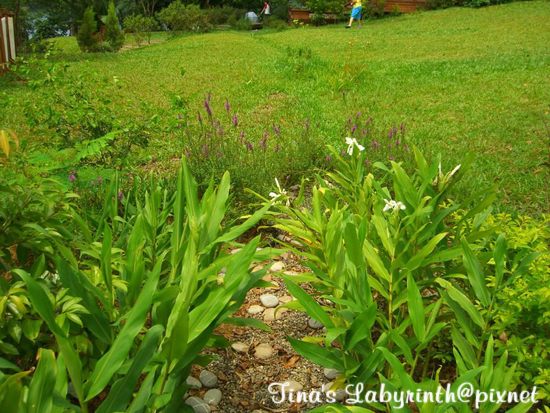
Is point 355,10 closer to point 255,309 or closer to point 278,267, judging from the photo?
point 278,267

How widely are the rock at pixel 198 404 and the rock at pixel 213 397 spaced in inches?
1.0

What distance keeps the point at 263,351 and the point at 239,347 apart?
4.2 inches

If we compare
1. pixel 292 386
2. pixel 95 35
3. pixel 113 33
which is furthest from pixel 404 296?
pixel 95 35

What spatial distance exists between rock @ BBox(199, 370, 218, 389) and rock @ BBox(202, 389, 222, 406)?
3cm

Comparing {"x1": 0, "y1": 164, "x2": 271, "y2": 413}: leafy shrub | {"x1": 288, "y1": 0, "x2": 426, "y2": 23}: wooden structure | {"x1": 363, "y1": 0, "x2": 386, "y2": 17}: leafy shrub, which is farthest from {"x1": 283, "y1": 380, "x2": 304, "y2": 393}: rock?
{"x1": 288, "y1": 0, "x2": 426, "y2": 23}: wooden structure

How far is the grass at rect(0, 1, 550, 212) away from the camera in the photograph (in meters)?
5.01

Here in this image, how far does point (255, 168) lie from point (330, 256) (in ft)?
6.18

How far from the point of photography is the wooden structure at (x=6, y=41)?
36.9ft

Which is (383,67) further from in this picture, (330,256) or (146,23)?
(146,23)

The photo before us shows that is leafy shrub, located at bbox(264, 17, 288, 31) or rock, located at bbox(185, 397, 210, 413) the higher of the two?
leafy shrub, located at bbox(264, 17, 288, 31)

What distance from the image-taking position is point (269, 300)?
2830 millimetres

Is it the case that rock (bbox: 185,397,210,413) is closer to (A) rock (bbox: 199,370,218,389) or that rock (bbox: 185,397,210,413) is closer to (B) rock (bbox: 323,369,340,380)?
(A) rock (bbox: 199,370,218,389)

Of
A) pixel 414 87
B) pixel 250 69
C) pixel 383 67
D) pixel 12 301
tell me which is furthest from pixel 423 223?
pixel 250 69

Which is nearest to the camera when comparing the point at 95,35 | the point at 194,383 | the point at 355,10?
the point at 194,383
